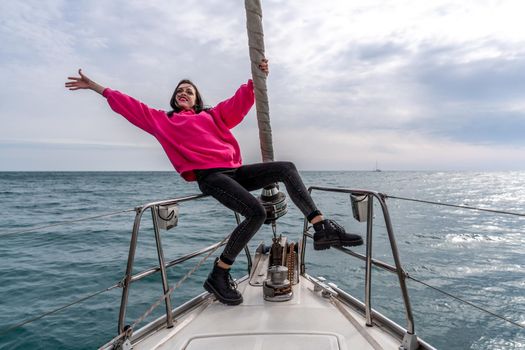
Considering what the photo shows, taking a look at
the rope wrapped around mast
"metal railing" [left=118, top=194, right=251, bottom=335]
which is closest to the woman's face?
the rope wrapped around mast

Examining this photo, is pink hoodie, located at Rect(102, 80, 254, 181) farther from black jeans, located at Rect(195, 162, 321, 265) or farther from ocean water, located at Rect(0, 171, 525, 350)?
ocean water, located at Rect(0, 171, 525, 350)

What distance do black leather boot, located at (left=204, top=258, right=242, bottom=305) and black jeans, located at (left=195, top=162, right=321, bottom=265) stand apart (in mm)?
103

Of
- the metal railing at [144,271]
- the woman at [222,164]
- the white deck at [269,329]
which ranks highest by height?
the woman at [222,164]

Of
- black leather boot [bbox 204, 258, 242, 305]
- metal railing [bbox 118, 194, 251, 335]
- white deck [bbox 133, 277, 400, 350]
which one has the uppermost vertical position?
metal railing [bbox 118, 194, 251, 335]

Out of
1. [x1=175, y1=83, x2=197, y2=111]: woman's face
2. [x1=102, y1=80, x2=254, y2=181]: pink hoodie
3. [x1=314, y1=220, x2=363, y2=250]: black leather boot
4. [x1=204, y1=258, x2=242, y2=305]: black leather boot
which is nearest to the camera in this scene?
[x1=314, y1=220, x2=363, y2=250]: black leather boot

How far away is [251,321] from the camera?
7.41 feet

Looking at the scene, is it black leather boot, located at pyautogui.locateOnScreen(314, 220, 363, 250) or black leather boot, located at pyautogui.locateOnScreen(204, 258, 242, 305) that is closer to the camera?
black leather boot, located at pyautogui.locateOnScreen(314, 220, 363, 250)

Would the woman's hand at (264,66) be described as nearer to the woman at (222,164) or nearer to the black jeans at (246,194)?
the woman at (222,164)

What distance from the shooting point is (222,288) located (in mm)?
2535

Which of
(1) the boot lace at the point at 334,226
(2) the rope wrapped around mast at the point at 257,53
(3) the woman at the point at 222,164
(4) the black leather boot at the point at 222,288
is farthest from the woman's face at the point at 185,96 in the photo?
(1) the boot lace at the point at 334,226

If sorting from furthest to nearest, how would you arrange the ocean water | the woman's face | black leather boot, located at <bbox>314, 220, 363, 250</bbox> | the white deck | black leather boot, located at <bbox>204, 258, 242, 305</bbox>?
the ocean water < the woman's face < black leather boot, located at <bbox>204, 258, 242, 305</bbox> < black leather boot, located at <bbox>314, 220, 363, 250</bbox> < the white deck

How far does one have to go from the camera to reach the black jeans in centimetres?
257

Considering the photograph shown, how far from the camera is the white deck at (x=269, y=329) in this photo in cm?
195

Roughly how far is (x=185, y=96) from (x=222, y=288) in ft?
5.78
